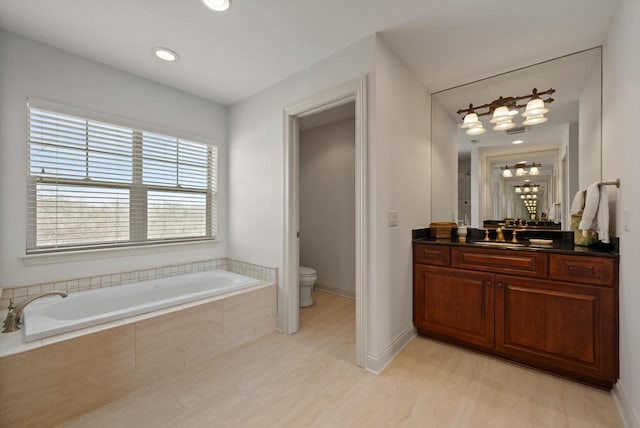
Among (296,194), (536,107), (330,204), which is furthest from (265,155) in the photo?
(536,107)

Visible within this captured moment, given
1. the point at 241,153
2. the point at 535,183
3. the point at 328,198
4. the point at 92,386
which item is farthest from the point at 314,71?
the point at 92,386

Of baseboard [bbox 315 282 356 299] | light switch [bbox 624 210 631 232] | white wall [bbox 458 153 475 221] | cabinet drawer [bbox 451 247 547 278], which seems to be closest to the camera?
light switch [bbox 624 210 631 232]

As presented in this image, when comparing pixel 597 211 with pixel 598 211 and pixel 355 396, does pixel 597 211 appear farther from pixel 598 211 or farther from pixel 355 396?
pixel 355 396

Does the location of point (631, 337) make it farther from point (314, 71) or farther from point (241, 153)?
point (241, 153)

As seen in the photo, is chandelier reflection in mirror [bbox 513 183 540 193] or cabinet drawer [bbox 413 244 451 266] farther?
chandelier reflection in mirror [bbox 513 183 540 193]

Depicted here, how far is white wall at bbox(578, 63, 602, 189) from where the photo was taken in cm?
198

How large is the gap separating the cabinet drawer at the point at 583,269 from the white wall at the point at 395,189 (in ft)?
3.25

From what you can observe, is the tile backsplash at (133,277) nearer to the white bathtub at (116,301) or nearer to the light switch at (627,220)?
the white bathtub at (116,301)

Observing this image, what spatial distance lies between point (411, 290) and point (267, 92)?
239 centimetres

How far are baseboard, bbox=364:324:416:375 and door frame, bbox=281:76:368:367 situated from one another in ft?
0.21

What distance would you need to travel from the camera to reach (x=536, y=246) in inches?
81.4

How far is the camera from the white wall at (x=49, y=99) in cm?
193

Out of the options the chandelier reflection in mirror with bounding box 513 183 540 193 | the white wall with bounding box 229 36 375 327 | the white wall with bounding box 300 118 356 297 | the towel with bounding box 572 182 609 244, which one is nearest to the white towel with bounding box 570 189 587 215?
the towel with bounding box 572 182 609 244

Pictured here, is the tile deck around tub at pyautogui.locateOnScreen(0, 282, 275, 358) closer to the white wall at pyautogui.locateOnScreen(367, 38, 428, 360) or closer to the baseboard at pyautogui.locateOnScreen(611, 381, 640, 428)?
the white wall at pyautogui.locateOnScreen(367, 38, 428, 360)
